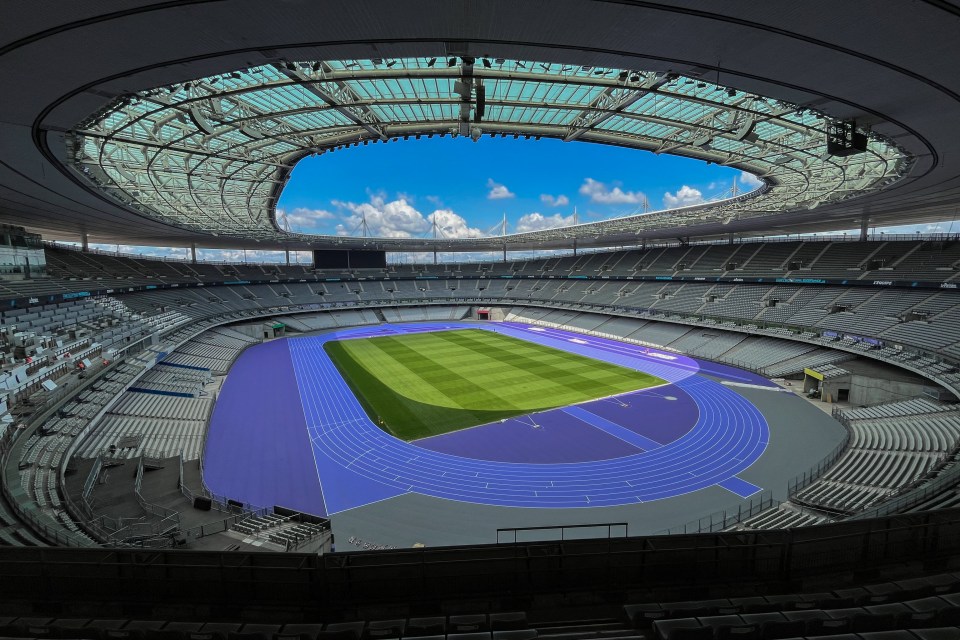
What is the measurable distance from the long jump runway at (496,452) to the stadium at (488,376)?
167 mm

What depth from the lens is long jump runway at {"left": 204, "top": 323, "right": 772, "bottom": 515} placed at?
50.0ft

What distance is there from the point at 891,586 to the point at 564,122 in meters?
13.0

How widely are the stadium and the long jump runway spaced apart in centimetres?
17

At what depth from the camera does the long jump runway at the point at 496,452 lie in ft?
50.0

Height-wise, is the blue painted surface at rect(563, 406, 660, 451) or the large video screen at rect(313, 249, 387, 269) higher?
the large video screen at rect(313, 249, 387, 269)

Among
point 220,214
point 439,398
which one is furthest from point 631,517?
point 220,214

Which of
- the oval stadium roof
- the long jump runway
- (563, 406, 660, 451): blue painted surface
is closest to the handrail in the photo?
the oval stadium roof

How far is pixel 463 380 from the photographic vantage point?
3016 cm

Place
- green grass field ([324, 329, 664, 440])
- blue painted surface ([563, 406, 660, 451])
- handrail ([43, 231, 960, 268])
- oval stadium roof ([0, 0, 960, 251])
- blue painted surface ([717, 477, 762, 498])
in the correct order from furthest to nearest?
handrail ([43, 231, 960, 268]) → green grass field ([324, 329, 664, 440]) → blue painted surface ([563, 406, 660, 451]) → blue painted surface ([717, 477, 762, 498]) → oval stadium roof ([0, 0, 960, 251])

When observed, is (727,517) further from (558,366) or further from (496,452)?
(558,366)

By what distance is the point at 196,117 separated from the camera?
11320 millimetres

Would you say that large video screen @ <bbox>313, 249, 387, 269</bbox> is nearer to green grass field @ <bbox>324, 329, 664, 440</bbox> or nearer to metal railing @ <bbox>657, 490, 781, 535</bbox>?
green grass field @ <bbox>324, 329, 664, 440</bbox>

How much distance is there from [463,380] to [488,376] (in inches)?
83.5

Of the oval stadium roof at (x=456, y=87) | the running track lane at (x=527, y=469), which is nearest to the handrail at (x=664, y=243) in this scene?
the oval stadium roof at (x=456, y=87)
